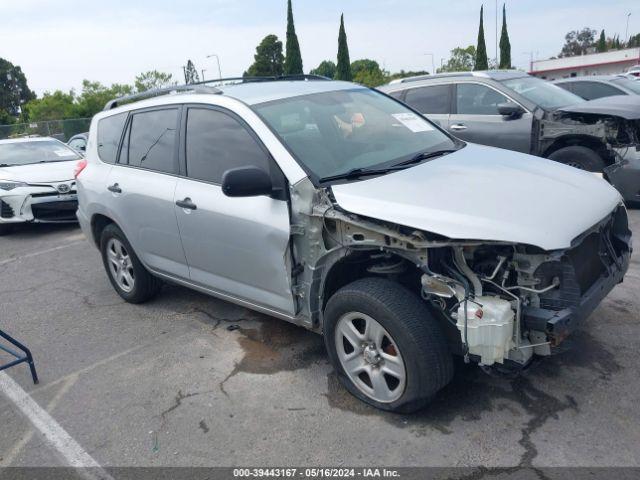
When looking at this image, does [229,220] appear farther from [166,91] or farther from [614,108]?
[614,108]

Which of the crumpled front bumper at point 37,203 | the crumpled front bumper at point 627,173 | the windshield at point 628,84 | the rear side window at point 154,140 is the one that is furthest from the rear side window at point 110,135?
the windshield at point 628,84

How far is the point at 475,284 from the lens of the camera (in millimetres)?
2875

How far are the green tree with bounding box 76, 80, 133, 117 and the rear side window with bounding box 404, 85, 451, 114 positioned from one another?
46149 millimetres

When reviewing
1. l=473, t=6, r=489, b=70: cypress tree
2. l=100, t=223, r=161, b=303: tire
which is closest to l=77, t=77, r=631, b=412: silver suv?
l=100, t=223, r=161, b=303: tire

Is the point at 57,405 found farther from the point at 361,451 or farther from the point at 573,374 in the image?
the point at 573,374

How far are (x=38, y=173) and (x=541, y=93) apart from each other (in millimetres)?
7619

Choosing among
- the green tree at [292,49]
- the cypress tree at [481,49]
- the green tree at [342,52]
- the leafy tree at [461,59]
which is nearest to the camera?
the green tree at [342,52]

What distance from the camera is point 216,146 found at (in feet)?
13.2

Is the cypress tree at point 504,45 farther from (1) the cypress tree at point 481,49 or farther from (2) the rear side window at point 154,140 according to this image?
(2) the rear side window at point 154,140

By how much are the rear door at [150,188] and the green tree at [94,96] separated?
48344mm

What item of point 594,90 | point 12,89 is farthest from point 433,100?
point 12,89

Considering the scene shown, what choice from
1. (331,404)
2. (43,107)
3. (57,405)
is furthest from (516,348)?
(43,107)

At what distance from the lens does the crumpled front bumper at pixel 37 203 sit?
865 cm

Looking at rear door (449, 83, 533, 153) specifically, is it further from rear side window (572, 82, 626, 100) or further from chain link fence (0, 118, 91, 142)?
chain link fence (0, 118, 91, 142)
